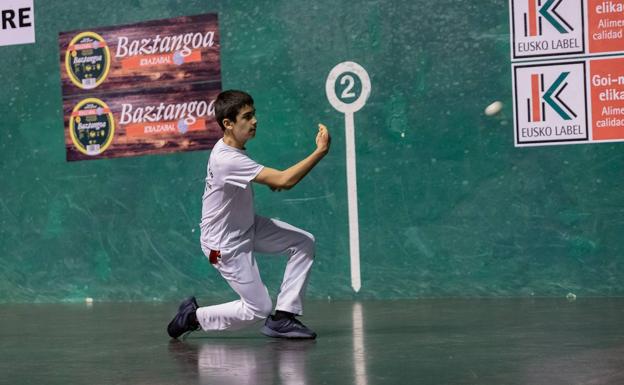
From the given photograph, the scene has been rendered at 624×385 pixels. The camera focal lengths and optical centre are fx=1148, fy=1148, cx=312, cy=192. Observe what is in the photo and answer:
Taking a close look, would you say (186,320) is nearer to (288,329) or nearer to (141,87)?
(288,329)

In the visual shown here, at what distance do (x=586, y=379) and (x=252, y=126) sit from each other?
8.61 ft

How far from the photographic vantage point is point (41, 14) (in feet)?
33.0

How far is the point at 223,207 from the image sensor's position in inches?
257

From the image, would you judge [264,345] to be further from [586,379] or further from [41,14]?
[41,14]

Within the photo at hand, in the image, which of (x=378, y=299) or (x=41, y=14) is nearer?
(x=378, y=299)

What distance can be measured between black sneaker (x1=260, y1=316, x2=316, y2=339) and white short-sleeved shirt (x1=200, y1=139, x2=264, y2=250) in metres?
0.51

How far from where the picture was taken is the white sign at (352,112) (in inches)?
354

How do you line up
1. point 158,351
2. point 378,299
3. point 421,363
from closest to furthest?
point 421,363
point 158,351
point 378,299

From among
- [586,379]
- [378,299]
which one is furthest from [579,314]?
[586,379]

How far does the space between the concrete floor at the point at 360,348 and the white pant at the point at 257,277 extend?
162mm

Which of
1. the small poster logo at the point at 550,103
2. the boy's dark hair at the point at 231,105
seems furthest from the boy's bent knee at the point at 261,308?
the small poster logo at the point at 550,103

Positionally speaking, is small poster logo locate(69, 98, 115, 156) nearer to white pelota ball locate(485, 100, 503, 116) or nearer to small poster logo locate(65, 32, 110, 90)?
small poster logo locate(65, 32, 110, 90)

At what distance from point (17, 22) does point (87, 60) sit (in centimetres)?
79

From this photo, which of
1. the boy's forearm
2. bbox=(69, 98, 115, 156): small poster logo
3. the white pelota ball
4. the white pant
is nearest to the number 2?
the white pelota ball
